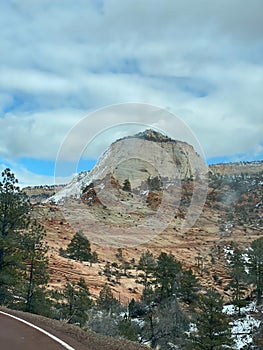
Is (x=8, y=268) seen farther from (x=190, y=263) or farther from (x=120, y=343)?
(x=190, y=263)

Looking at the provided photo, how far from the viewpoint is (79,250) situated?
54.2 m

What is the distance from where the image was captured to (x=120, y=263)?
5941 cm

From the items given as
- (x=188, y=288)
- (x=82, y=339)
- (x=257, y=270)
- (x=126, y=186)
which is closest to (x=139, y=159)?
(x=126, y=186)

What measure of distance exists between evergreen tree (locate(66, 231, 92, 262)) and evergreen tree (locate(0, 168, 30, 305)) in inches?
1086

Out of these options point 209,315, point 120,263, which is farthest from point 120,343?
point 120,263

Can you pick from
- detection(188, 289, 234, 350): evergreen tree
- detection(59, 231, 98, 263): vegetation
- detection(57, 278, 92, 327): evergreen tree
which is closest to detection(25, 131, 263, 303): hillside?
detection(59, 231, 98, 263): vegetation

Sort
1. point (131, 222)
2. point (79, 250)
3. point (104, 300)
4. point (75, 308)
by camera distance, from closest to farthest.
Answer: point (75, 308) → point (104, 300) → point (79, 250) → point (131, 222)

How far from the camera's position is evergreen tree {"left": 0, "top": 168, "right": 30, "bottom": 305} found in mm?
24609

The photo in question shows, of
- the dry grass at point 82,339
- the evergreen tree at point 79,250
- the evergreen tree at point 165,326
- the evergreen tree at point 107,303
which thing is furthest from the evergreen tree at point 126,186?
the dry grass at point 82,339

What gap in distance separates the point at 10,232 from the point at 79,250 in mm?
29094

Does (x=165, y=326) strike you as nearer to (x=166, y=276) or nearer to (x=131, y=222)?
(x=166, y=276)

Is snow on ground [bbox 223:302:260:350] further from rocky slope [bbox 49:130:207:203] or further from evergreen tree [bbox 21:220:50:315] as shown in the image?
rocky slope [bbox 49:130:207:203]

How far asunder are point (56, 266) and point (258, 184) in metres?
93.0

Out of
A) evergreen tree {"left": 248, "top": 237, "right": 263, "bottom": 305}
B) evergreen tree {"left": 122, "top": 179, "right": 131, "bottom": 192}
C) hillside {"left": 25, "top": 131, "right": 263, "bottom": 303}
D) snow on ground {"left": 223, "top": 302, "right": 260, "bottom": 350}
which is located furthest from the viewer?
evergreen tree {"left": 122, "top": 179, "right": 131, "bottom": 192}
